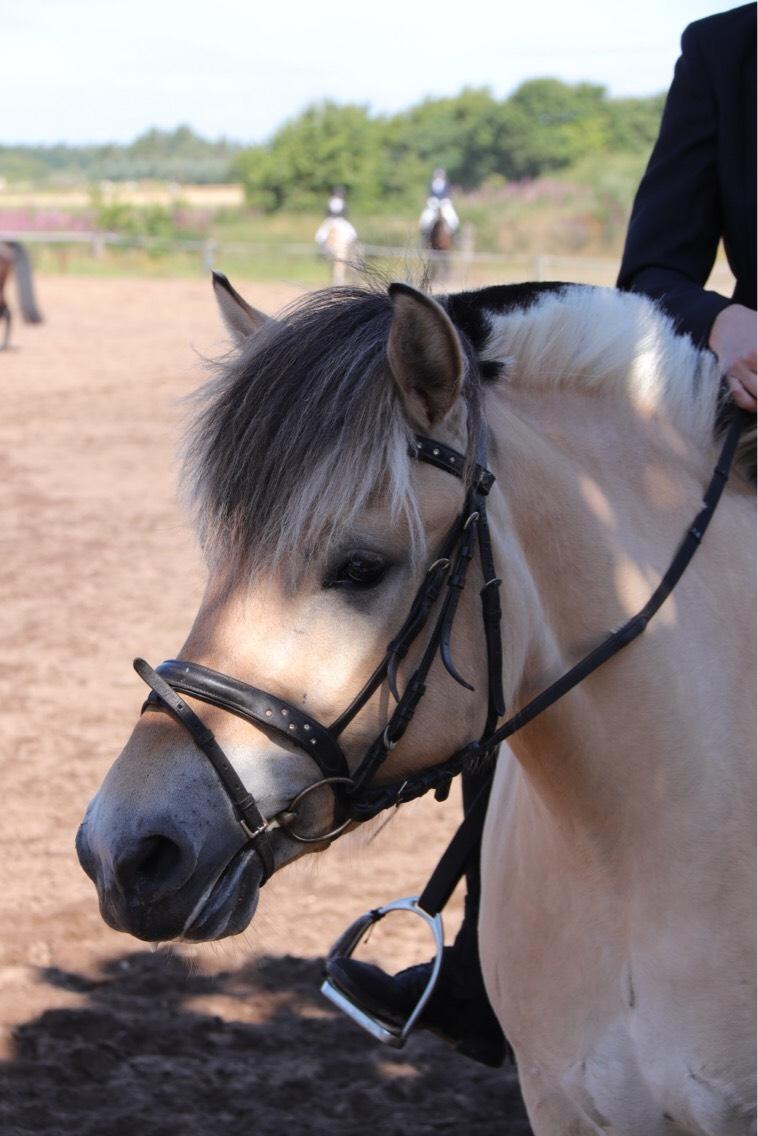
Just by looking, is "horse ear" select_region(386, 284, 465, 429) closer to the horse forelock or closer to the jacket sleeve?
the horse forelock

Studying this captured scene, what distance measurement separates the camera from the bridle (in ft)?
5.52

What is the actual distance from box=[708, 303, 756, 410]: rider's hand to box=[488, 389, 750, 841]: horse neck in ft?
0.55

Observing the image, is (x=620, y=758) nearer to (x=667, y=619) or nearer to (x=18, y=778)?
(x=667, y=619)

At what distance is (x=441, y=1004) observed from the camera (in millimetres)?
2811

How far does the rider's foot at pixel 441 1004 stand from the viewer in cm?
280

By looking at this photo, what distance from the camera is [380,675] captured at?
1.74 metres

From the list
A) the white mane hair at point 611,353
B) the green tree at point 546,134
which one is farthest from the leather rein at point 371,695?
the green tree at point 546,134

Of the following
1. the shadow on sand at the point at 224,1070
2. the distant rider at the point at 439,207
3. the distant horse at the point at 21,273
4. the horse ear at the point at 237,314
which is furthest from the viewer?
the distant rider at the point at 439,207

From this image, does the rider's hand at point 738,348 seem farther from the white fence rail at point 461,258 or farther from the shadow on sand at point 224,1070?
the white fence rail at point 461,258

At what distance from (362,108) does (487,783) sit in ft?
154

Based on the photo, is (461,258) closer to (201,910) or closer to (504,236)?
(504,236)

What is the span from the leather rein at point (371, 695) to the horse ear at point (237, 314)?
477 mm

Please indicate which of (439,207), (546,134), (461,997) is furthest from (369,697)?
(546,134)

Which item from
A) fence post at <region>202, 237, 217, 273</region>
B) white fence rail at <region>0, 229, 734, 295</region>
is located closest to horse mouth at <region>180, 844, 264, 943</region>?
white fence rail at <region>0, 229, 734, 295</region>
